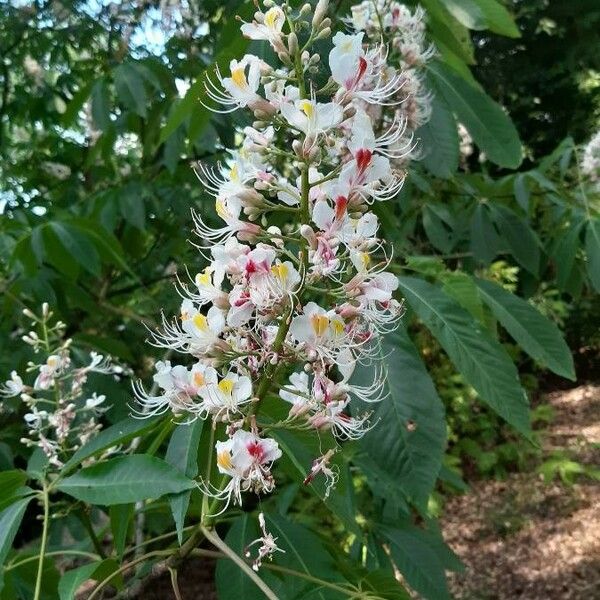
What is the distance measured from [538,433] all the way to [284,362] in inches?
236

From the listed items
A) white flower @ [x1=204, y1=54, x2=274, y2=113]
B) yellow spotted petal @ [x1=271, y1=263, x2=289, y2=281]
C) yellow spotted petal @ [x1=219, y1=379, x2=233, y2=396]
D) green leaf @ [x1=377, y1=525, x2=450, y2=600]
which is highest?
white flower @ [x1=204, y1=54, x2=274, y2=113]

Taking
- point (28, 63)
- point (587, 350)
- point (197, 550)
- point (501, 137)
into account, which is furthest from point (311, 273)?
point (587, 350)

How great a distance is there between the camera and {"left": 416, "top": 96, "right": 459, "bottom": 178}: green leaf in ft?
5.58

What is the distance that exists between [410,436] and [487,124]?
0.86 meters

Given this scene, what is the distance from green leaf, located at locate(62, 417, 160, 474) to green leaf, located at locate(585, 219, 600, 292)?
1.22 meters

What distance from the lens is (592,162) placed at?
9.04 ft

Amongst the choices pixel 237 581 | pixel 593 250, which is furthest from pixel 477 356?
pixel 593 250

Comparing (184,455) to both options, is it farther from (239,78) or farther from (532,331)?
(532,331)

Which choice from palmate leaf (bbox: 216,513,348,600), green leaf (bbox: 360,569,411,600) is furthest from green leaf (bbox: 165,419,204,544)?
green leaf (bbox: 360,569,411,600)

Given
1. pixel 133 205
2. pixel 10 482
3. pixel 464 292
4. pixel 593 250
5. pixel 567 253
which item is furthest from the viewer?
pixel 133 205

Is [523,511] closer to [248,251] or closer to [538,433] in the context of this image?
[538,433]

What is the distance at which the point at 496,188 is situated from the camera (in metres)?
2.49

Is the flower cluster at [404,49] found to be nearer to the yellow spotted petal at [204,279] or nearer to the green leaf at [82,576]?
the yellow spotted petal at [204,279]

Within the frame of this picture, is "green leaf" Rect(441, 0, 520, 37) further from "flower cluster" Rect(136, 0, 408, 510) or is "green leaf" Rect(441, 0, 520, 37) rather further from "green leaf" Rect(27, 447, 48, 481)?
"green leaf" Rect(27, 447, 48, 481)
